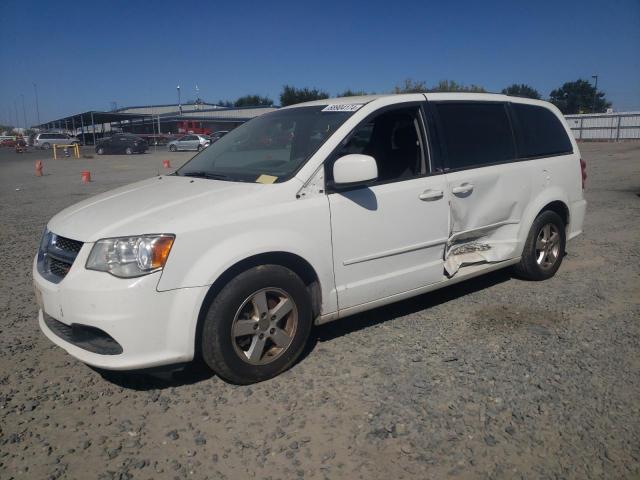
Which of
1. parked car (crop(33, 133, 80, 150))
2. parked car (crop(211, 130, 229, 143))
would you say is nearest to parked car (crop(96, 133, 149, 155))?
parked car (crop(211, 130, 229, 143))

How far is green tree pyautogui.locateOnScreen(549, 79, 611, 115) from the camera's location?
83500mm

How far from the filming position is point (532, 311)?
14.4ft

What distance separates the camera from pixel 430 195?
3.94 m

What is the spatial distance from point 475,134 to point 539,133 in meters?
1.05

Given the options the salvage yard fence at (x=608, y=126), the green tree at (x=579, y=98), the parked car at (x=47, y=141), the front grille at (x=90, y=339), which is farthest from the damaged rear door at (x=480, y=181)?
the green tree at (x=579, y=98)

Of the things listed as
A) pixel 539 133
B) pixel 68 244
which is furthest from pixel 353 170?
pixel 539 133

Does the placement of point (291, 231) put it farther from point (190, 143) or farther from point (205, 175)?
point (190, 143)

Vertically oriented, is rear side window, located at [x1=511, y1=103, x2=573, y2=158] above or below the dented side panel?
above

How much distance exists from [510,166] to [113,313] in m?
3.54

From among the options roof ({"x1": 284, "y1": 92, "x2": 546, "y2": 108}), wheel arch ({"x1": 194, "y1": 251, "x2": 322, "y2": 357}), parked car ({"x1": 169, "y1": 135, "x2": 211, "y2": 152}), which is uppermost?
parked car ({"x1": 169, "y1": 135, "x2": 211, "y2": 152})

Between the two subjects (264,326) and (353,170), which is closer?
(264,326)

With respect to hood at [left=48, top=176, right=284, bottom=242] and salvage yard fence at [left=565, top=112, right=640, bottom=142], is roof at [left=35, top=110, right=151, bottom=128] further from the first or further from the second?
hood at [left=48, top=176, right=284, bottom=242]

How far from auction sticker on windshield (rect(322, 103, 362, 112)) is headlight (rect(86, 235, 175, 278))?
5.56 feet

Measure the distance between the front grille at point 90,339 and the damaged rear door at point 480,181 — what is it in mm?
2576
